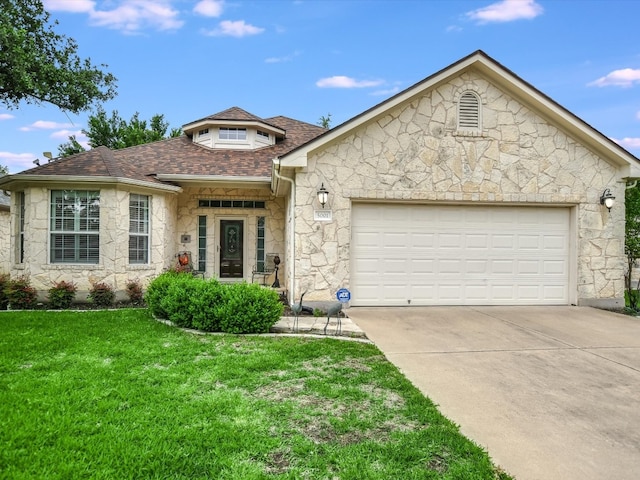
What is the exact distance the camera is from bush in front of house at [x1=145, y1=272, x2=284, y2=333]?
21.7ft

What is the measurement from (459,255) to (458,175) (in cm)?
182

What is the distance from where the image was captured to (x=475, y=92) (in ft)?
30.4

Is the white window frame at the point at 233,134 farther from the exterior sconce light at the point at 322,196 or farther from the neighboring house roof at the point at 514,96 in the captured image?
the exterior sconce light at the point at 322,196

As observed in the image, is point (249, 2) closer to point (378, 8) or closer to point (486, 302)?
point (378, 8)

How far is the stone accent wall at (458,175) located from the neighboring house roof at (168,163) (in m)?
3.39

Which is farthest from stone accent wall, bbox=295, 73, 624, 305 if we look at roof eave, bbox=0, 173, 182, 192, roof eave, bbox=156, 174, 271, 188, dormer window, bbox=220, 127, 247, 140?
dormer window, bbox=220, 127, 247, 140

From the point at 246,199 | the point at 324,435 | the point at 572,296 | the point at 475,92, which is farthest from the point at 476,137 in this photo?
the point at 324,435

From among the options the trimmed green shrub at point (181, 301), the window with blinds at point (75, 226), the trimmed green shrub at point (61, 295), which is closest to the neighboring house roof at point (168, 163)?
the window with blinds at point (75, 226)

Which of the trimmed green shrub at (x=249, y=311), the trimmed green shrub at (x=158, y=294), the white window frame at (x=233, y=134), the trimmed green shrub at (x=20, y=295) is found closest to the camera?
the trimmed green shrub at (x=249, y=311)

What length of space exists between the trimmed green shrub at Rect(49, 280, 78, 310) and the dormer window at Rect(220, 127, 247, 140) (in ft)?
23.0

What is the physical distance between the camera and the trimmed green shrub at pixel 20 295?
9.14 m

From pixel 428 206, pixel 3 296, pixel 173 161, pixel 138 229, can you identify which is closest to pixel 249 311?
pixel 428 206

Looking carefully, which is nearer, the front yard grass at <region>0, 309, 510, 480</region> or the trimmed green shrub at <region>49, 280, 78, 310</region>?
the front yard grass at <region>0, 309, 510, 480</region>

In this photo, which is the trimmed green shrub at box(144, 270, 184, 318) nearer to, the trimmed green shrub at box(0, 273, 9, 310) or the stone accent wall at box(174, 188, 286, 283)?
the trimmed green shrub at box(0, 273, 9, 310)
